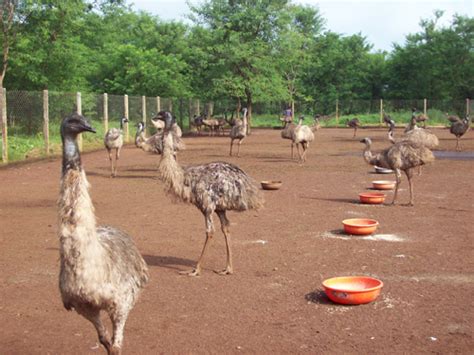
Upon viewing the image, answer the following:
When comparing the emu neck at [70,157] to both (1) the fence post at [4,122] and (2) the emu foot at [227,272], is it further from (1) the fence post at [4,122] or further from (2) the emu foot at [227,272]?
(1) the fence post at [4,122]

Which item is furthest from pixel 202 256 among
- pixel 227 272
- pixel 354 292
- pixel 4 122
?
pixel 4 122

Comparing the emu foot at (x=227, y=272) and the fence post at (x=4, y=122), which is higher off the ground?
the fence post at (x=4, y=122)

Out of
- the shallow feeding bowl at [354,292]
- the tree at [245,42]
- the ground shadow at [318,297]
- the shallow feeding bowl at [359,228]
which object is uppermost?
the tree at [245,42]

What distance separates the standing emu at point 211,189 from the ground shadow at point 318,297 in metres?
1.14

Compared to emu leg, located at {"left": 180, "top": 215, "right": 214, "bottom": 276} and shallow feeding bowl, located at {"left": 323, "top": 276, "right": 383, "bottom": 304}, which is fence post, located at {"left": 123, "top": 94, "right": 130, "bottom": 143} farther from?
shallow feeding bowl, located at {"left": 323, "top": 276, "right": 383, "bottom": 304}

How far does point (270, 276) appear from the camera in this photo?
6.90m

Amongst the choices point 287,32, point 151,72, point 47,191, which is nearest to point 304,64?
point 287,32

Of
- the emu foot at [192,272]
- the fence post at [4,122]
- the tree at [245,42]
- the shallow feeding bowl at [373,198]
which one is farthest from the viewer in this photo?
the tree at [245,42]

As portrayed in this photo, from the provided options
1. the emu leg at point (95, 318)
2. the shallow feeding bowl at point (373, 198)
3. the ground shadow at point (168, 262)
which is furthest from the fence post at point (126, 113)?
the emu leg at point (95, 318)

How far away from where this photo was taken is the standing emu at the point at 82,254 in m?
3.82

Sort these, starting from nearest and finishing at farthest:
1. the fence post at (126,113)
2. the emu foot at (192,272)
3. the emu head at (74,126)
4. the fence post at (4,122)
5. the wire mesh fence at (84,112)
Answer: the emu head at (74,126) < the emu foot at (192,272) < the fence post at (4,122) < the wire mesh fence at (84,112) < the fence post at (126,113)

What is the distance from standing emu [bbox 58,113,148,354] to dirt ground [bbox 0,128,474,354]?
1037 millimetres

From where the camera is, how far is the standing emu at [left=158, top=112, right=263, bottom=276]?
700 centimetres

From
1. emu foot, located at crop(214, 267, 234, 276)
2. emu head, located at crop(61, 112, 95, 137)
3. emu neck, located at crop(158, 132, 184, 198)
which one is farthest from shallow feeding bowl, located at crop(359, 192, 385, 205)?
emu head, located at crop(61, 112, 95, 137)
